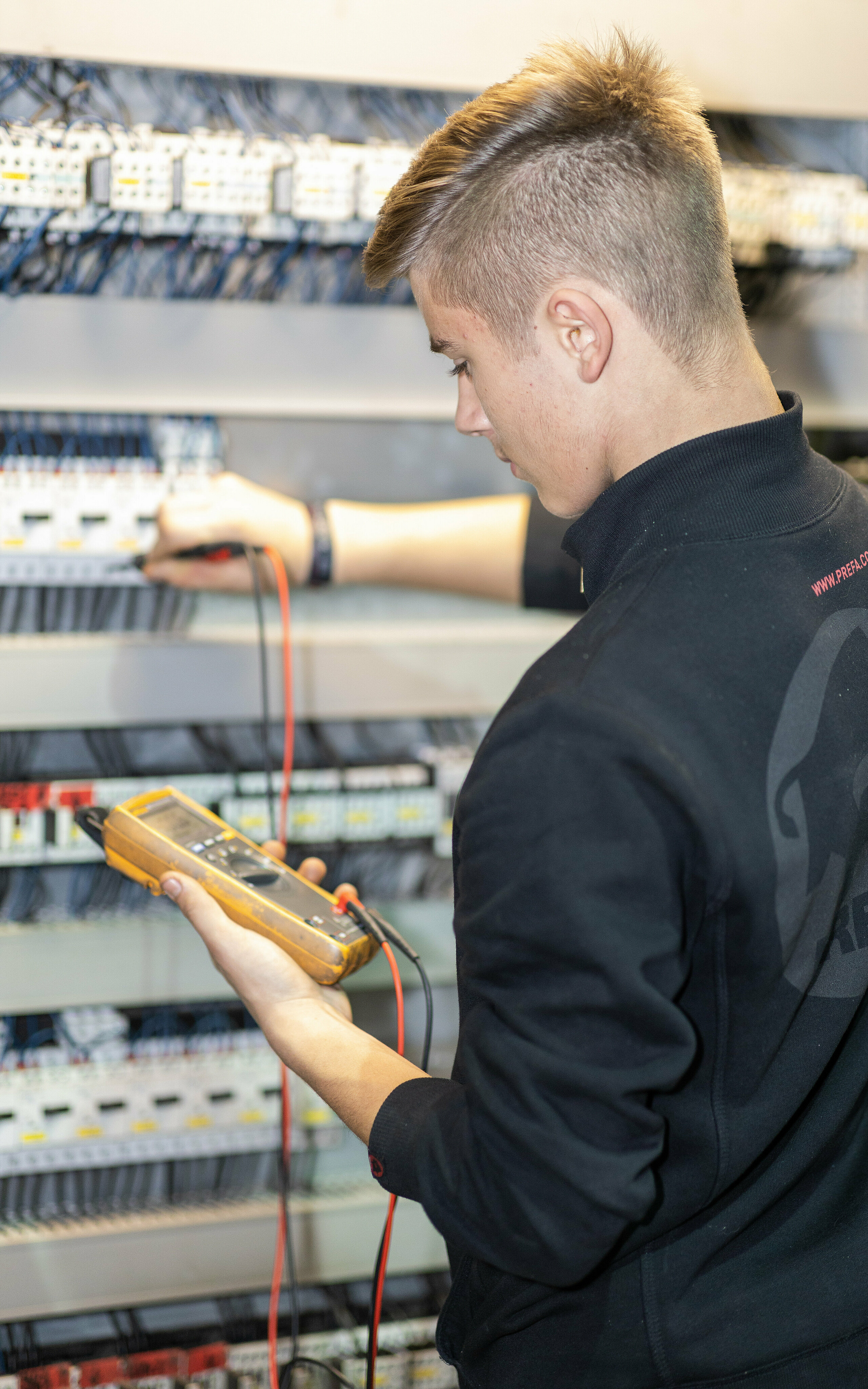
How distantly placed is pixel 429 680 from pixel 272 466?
37cm

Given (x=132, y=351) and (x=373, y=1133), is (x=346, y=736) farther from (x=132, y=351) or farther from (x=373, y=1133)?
(x=373, y=1133)

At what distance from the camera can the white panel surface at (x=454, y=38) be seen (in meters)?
1.38

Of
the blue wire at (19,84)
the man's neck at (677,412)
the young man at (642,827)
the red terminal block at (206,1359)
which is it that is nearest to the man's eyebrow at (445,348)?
the young man at (642,827)

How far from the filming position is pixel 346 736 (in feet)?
5.55

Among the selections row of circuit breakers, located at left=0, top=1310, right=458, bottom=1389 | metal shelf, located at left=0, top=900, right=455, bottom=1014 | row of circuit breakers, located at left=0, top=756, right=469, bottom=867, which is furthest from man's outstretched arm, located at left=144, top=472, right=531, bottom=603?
row of circuit breakers, located at left=0, top=1310, right=458, bottom=1389

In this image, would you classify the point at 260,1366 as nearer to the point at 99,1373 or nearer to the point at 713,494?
the point at 99,1373

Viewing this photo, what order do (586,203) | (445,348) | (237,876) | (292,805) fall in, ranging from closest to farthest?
→ (586,203) → (445,348) → (237,876) → (292,805)

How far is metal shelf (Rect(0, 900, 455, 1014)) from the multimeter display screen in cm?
30

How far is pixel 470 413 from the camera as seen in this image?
37.4 inches

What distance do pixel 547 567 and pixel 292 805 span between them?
1.62 feet

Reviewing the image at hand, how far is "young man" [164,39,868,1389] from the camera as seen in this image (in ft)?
2.37

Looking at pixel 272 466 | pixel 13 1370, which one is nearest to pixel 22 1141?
pixel 13 1370

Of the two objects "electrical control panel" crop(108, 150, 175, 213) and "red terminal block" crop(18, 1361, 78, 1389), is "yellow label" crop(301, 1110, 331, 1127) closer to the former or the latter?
"red terminal block" crop(18, 1361, 78, 1389)

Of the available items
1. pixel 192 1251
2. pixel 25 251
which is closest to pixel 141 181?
pixel 25 251
